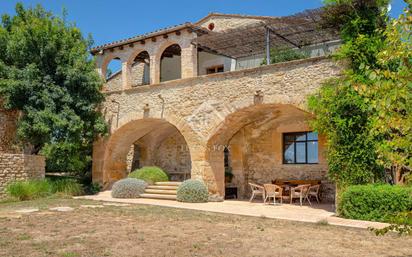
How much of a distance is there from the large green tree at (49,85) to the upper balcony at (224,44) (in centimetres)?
174

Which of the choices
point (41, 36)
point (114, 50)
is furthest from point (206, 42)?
point (41, 36)

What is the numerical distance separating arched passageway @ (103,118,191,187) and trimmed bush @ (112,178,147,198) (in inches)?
92.3

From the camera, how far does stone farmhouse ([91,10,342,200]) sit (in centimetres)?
1174

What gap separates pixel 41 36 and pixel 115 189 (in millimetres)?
6069

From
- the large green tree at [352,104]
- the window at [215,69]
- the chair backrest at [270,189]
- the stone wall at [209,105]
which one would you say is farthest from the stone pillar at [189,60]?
the large green tree at [352,104]

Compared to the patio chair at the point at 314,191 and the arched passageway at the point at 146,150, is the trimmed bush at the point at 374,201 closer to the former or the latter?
the patio chair at the point at 314,191

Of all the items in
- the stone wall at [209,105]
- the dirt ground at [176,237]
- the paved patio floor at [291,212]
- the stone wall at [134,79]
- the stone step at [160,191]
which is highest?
the stone wall at [134,79]

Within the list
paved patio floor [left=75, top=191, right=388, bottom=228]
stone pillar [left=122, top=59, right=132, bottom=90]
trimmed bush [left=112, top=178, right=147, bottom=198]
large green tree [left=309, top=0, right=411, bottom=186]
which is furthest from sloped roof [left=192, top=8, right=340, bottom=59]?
trimmed bush [left=112, top=178, right=147, bottom=198]

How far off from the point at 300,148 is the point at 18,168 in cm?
967

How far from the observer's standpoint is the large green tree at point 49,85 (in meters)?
13.6

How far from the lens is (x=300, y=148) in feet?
45.5

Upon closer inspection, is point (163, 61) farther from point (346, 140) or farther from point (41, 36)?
point (346, 140)

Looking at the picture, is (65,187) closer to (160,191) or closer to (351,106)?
(160,191)

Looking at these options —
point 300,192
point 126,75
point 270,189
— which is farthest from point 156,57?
point 300,192
